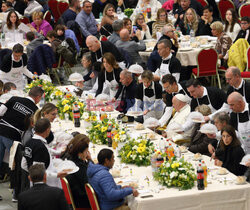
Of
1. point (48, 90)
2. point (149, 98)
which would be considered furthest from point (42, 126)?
point (48, 90)

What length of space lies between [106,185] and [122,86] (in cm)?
398

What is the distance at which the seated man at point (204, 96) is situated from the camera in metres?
9.63

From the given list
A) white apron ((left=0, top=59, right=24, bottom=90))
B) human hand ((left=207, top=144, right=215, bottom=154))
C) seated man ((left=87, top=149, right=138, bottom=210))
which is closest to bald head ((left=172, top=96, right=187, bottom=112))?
human hand ((left=207, top=144, right=215, bottom=154))

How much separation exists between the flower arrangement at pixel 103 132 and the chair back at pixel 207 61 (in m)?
4.02

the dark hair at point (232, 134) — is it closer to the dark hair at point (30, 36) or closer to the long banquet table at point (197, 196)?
the long banquet table at point (197, 196)

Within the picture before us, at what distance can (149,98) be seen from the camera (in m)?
10.5

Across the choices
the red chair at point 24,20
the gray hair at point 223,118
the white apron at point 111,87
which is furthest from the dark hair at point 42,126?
the red chair at point 24,20

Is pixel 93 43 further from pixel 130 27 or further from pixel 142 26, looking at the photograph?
pixel 142 26

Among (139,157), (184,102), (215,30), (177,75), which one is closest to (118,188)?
(139,157)

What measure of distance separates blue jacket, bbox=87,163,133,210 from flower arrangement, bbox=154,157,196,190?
0.46 meters

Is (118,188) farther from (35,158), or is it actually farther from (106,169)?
(35,158)

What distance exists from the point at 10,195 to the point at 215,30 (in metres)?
5.71

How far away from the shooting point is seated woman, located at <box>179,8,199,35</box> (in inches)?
569

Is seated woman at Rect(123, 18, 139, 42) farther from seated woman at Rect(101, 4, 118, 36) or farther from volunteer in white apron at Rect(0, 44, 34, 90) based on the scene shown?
volunteer in white apron at Rect(0, 44, 34, 90)
